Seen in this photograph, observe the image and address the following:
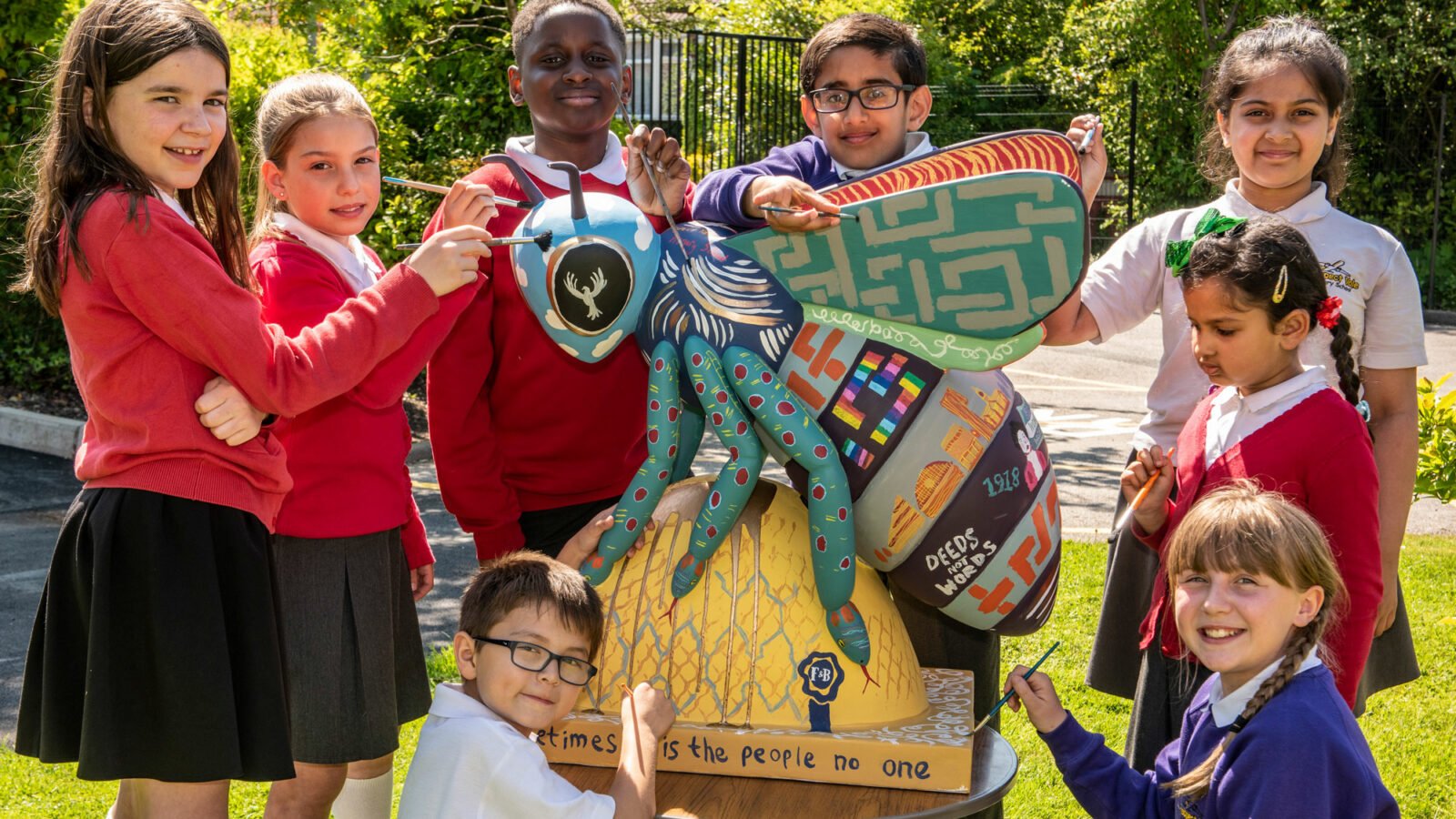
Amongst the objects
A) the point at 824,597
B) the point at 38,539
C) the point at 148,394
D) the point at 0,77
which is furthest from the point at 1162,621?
the point at 0,77

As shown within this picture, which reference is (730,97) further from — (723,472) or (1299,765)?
(1299,765)

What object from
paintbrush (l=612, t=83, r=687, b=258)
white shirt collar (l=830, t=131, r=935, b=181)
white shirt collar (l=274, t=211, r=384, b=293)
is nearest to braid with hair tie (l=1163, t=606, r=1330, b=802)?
white shirt collar (l=830, t=131, r=935, b=181)

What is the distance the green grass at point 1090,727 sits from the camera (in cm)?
385

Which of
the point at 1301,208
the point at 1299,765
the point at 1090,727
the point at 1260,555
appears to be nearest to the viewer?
the point at 1299,765

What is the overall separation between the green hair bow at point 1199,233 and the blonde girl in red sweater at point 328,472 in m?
1.36

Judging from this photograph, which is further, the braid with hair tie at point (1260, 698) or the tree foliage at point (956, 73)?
the tree foliage at point (956, 73)

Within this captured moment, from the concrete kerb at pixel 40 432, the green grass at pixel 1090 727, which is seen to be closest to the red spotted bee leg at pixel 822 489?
the green grass at pixel 1090 727

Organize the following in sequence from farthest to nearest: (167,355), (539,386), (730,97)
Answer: (730,97), (539,386), (167,355)

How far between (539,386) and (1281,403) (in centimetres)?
139

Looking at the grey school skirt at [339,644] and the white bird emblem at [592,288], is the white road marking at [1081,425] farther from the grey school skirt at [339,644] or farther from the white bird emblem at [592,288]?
the white bird emblem at [592,288]

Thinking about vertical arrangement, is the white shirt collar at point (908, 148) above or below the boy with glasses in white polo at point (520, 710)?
above

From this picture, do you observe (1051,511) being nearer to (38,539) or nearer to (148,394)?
(148,394)

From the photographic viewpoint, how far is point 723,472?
2254 mm

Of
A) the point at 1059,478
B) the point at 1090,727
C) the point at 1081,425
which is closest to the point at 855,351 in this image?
the point at 1090,727
